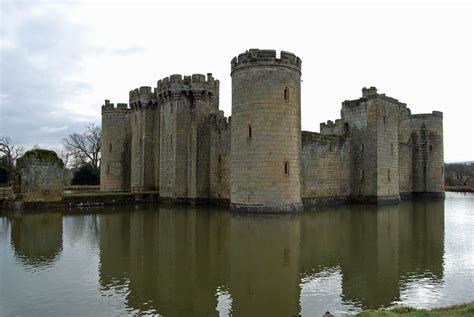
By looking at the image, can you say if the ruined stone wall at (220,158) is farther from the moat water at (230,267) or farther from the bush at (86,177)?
the bush at (86,177)

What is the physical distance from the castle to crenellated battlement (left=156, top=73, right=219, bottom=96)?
63 millimetres

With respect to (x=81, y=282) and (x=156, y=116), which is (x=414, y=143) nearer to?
(x=156, y=116)

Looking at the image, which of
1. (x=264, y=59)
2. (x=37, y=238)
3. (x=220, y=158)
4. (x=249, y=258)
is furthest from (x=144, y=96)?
(x=249, y=258)

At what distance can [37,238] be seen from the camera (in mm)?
13039

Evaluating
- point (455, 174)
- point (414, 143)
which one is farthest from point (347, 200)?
point (455, 174)

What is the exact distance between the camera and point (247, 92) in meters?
19.6

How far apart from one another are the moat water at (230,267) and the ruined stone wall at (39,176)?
616 cm

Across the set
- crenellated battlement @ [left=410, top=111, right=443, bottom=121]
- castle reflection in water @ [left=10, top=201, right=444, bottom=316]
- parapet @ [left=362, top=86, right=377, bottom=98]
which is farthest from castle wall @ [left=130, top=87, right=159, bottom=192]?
crenellated battlement @ [left=410, top=111, right=443, bottom=121]

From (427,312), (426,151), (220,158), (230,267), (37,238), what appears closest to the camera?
(427,312)

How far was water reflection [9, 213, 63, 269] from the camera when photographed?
33.0ft

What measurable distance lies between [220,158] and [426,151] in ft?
60.1

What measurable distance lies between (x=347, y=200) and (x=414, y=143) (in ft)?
36.5

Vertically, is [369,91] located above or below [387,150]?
above

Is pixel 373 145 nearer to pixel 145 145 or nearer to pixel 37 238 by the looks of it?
pixel 145 145
